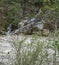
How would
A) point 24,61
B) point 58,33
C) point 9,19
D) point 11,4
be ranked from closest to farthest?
point 24,61
point 58,33
point 9,19
point 11,4

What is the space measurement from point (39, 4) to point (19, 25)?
10.1ft

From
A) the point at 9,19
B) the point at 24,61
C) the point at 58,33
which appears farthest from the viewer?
the point at 9,19

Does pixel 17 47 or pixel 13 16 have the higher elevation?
pixel 17 47

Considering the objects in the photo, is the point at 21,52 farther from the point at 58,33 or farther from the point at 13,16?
the point at 13,16

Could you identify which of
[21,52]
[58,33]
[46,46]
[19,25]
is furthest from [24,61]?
[19,25]

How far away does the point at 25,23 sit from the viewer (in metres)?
15.7

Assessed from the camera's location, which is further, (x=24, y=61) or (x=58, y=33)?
(x=58, y=33)

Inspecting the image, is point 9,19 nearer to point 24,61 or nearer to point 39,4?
point 39,4

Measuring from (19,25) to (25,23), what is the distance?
32 centimetres

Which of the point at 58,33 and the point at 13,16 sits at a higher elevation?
the point at 58,33

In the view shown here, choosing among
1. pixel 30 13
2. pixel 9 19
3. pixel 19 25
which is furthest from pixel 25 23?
Answer: pixel 30 13

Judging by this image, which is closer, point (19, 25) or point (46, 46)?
point (46, 46)

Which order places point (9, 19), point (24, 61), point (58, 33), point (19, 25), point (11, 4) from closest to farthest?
point (24, 61) → point (58, 33) → point (19, 25) → point (9, 19) → point (11, 4)

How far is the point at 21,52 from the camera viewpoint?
4309mm
